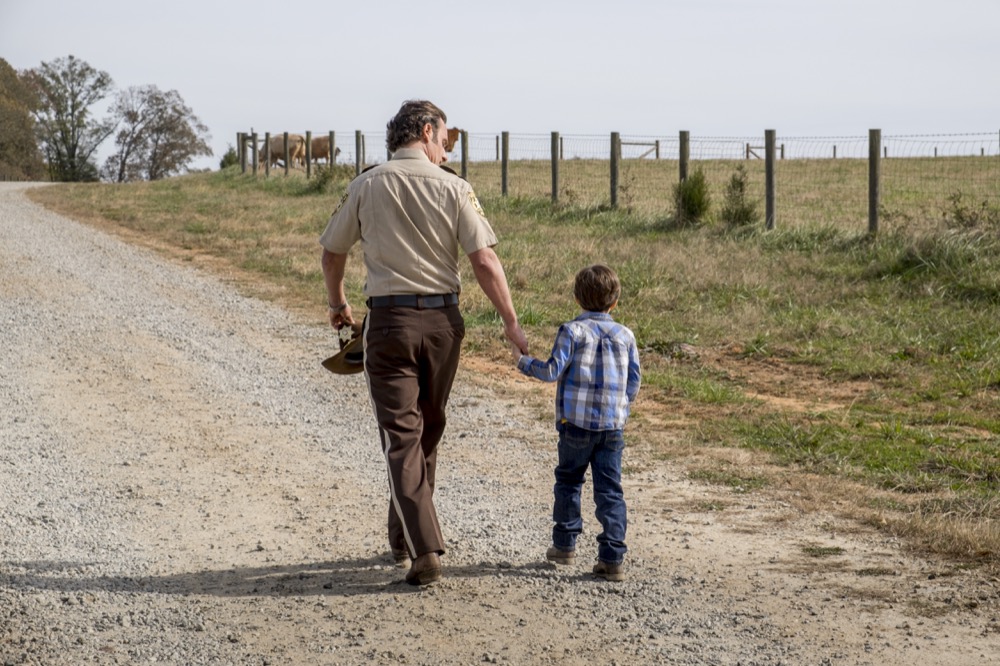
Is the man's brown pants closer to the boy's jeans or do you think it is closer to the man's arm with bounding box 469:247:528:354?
the man's arm with bounding box 469:247:528:354

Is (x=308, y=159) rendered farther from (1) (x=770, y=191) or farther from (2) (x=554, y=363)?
(2) (x=554, y=363)

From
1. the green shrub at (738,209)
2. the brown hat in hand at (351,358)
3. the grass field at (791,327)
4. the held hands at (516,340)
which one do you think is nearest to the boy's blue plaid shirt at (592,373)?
the held hands at (516,340)

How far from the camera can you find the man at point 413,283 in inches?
186

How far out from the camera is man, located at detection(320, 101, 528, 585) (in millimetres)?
4734

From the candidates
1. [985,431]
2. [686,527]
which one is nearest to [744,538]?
[686,527]

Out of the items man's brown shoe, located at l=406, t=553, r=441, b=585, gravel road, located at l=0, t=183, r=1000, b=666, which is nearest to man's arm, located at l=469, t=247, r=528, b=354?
man's brown shoe, located at l=406, t=553, r=441, b=585

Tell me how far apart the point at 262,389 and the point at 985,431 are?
16.7 ft

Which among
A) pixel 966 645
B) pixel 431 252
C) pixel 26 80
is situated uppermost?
pixel 26 80

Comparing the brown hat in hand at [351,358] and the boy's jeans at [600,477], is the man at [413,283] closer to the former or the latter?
the brown hat in hand at [351,358]

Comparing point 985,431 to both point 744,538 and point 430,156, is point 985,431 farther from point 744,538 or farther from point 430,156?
point 430,156

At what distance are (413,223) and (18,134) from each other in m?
65.5

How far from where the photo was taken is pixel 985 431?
307 inches

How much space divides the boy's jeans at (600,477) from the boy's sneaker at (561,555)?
0.14 metres

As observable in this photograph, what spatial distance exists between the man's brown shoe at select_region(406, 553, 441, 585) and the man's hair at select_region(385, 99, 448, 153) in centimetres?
166
